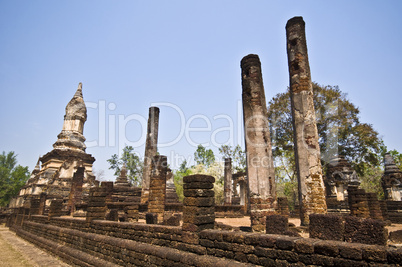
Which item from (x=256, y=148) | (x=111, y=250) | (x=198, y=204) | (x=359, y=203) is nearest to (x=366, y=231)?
(x=198, y=204)

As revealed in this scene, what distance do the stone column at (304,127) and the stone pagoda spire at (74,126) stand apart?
19183mm

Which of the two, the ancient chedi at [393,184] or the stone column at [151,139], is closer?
the stone column at [151,139]

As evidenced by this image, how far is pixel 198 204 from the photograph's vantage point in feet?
15.0

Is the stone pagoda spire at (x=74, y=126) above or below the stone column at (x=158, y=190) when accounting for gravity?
above

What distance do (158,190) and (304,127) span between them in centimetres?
634

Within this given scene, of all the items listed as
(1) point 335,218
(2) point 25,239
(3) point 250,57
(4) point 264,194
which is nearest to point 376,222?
(1) point 335,218

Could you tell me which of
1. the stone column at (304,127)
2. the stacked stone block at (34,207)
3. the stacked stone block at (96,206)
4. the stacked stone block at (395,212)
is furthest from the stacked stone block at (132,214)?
the stacked stone block at (395,212)

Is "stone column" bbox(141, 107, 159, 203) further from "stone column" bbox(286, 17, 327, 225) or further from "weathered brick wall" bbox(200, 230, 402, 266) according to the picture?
"weathered brick wall" bbox(200, 230, 402, 266)

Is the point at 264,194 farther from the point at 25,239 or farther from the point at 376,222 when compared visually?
the point at 25,239

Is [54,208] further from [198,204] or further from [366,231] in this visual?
[366,231]

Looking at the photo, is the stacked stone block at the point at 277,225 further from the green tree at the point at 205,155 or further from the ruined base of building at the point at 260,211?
the green tree at the point at 205,155

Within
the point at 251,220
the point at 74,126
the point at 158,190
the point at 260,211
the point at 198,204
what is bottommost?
the point at 251,220

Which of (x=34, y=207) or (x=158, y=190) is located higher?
(x=158, y=190)

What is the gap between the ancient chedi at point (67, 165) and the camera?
17.7 metres
